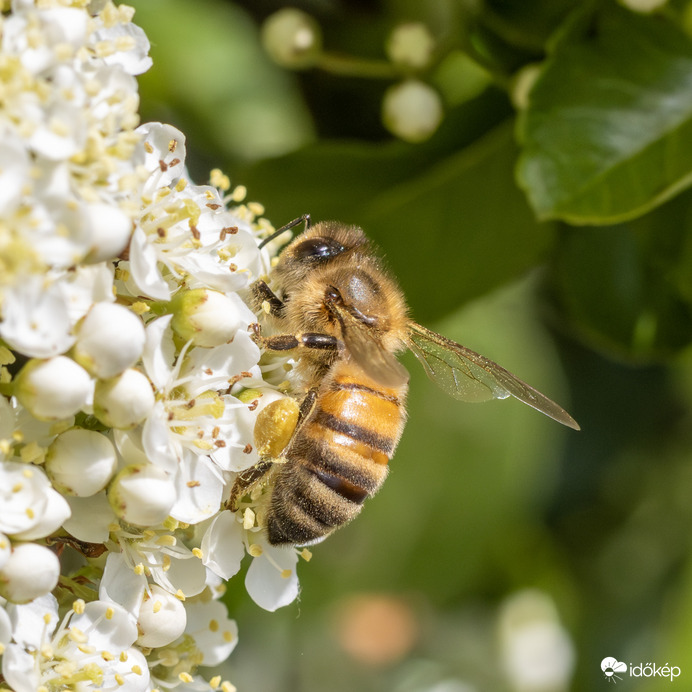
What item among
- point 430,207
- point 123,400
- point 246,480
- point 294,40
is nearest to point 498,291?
point 430,207

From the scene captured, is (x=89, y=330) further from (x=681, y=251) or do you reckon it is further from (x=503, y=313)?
(x=503, y=313)

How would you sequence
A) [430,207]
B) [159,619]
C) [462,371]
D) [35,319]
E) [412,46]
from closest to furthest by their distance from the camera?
[35,319] < [159,619] < [462,371] < [412,46] < [430,207]

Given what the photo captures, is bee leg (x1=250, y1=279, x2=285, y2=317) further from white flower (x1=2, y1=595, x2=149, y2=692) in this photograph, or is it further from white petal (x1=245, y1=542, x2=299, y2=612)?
white flower (x1=2, y1=595, x2=149, y2=692)

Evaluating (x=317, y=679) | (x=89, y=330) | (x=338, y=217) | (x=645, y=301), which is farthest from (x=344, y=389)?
(x=317, y=679)

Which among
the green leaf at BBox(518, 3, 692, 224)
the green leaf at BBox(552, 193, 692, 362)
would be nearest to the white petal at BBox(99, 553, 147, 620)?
the green leaf at BBox(518, 3, 692, 224)

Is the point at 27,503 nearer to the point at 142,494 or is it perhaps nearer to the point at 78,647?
the point at 142,494

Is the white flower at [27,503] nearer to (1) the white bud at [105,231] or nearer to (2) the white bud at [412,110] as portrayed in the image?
(1) the white bud at [105,231]

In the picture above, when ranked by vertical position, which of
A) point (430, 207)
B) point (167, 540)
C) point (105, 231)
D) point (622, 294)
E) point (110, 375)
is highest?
point (105, 231)
